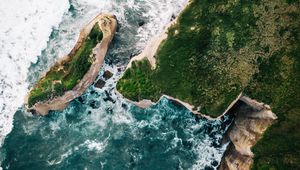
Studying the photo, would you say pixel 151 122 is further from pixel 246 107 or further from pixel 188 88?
pixel 246 107

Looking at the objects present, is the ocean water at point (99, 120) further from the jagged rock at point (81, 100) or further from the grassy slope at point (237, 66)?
the grassy slope at point (237, 66)

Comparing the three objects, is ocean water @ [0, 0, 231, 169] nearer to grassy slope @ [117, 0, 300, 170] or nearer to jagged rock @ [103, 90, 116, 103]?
jagged rock @ [103, 90, 116, 103]

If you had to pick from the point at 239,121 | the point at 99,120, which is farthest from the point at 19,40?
the point at 239,121

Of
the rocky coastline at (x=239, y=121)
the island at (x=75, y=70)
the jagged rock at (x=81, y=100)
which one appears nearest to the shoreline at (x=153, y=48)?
the rocky coastline at (x=239, y=121)

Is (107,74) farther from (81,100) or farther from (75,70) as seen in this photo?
(81,100)

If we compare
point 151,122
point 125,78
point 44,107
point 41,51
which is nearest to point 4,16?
point 41,51
